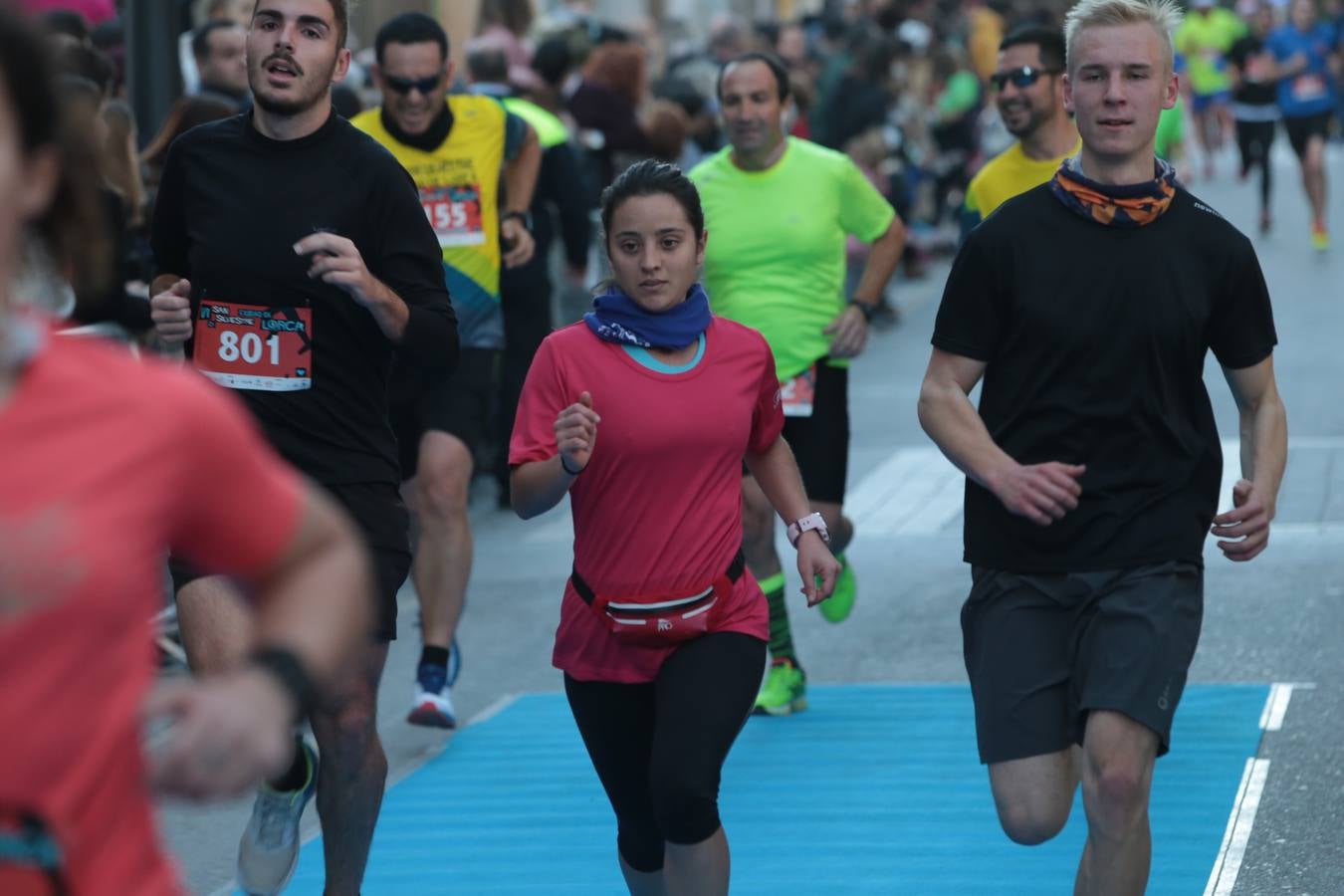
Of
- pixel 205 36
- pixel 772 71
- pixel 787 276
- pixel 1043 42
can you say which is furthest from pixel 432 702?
pixel 205 36

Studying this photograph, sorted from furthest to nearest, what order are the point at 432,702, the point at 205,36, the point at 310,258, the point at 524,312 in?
the point at 524,312
the point at 205,36
the point at 432,702
the point at 310,258

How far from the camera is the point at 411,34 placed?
25.2 feet

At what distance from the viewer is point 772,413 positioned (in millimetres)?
4840

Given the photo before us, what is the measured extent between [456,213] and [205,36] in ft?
8.27

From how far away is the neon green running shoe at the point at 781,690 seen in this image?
750cm

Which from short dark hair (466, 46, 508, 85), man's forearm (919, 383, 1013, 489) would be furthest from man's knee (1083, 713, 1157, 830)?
short dark hair (466, 46, 508, 85)

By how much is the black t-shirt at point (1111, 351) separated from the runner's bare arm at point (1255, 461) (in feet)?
0.18

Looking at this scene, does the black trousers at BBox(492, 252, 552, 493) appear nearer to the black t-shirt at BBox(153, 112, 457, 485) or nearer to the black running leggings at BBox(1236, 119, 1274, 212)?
the black t-shirt at BBox(153, 112, 457, 485)

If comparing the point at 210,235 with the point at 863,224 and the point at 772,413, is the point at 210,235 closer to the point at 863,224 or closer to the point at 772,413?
the point at 772,413

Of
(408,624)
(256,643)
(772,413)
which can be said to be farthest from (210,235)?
(408,624)

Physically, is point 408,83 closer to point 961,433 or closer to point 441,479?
point 441,479

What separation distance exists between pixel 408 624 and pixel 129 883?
6867 millimetres

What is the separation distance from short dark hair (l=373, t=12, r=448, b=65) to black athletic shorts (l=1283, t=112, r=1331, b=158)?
584 inches

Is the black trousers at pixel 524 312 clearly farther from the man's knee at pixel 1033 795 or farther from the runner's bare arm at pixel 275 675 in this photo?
the runner's bare arm at pixel 275 675
